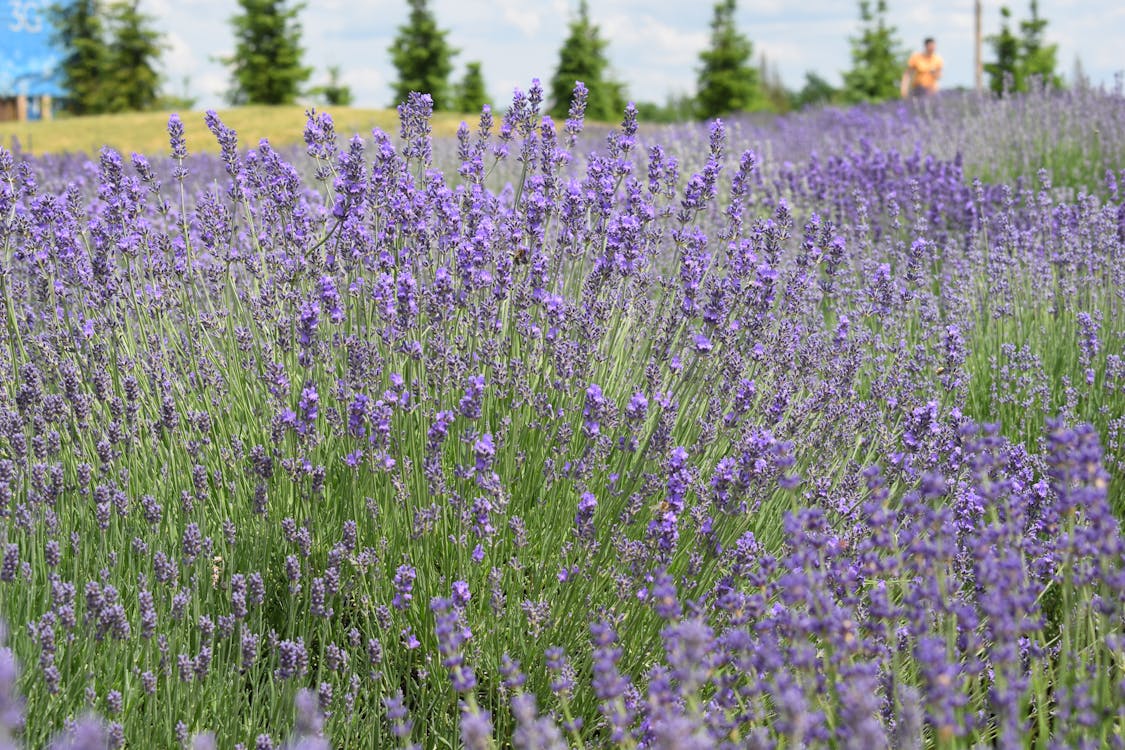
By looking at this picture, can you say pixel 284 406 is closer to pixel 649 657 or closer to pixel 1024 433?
pixel 649 657

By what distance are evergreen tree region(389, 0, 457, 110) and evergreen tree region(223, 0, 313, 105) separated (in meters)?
2.51

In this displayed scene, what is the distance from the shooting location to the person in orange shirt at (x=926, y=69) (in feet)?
48.6

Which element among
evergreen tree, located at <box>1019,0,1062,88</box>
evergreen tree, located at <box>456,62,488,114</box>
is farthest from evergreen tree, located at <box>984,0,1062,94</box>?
evergreen tree, located at <box>456,62,488,114</box>

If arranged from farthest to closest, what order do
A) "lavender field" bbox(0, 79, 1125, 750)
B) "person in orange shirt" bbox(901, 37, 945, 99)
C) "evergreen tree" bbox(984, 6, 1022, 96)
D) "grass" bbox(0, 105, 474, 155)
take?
1. "evergreen tree" bbox(984, 6, 1022, 96)
2. "grass" bbox(0, 105, 474, 155)
3. "person in orange shirt" bbox(901, 37, 945, 99)
4. "lavender field" bbox(0, 79, 1125, 750)

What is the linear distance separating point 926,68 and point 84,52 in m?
22.0

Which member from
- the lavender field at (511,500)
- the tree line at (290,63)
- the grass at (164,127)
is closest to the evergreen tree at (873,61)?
the tree line at (290,63)

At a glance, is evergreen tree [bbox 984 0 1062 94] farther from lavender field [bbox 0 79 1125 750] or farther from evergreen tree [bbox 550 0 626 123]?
lavender field [bbox 0 79 1125 750]

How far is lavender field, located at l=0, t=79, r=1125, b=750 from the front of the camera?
1.83m

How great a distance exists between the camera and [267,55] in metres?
27.4

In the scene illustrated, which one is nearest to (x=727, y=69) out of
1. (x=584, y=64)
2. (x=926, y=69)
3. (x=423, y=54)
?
(x=584, y=64)

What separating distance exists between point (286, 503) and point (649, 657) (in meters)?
1.04

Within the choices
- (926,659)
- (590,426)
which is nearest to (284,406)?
(590,426)

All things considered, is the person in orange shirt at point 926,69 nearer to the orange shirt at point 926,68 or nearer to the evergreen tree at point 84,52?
the orange shirt at point 926,68

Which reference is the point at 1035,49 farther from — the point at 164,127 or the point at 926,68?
the point at 164,127
